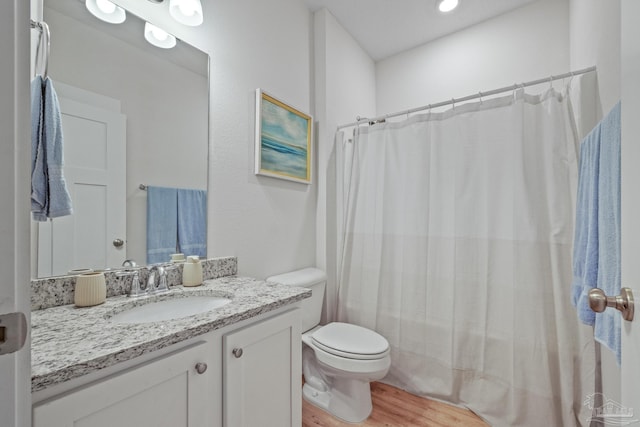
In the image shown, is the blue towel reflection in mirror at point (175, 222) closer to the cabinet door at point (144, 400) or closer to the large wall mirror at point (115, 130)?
the large wall mirror at point (115, 130)

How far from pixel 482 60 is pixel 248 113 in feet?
→ 6.33

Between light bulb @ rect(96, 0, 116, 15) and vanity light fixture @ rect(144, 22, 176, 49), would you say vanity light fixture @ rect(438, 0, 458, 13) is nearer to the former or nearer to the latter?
Result: vanity light fixture @ rect(144, 22, 176, 49)

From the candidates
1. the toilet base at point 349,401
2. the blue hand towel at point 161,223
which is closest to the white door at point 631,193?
the toilet base at point 349,401

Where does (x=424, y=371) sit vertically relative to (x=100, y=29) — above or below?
below

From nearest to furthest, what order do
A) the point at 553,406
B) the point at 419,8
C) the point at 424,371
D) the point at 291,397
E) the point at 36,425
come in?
the point at 36,425, the point at 291,397, the point at 553,406, the point at 424,371, the point at 419,8

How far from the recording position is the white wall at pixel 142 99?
1.00 metres

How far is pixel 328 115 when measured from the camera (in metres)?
2.08

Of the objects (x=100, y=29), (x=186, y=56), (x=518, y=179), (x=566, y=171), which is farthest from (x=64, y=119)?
(x=566, y=171)

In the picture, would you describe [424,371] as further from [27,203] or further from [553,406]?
[27,203]

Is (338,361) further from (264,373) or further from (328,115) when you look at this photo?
(328,115)

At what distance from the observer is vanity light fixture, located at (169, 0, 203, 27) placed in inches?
48.8

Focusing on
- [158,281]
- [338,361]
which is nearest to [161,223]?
[158,281]

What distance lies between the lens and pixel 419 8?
79.1 inches

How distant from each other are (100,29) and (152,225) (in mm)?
795
